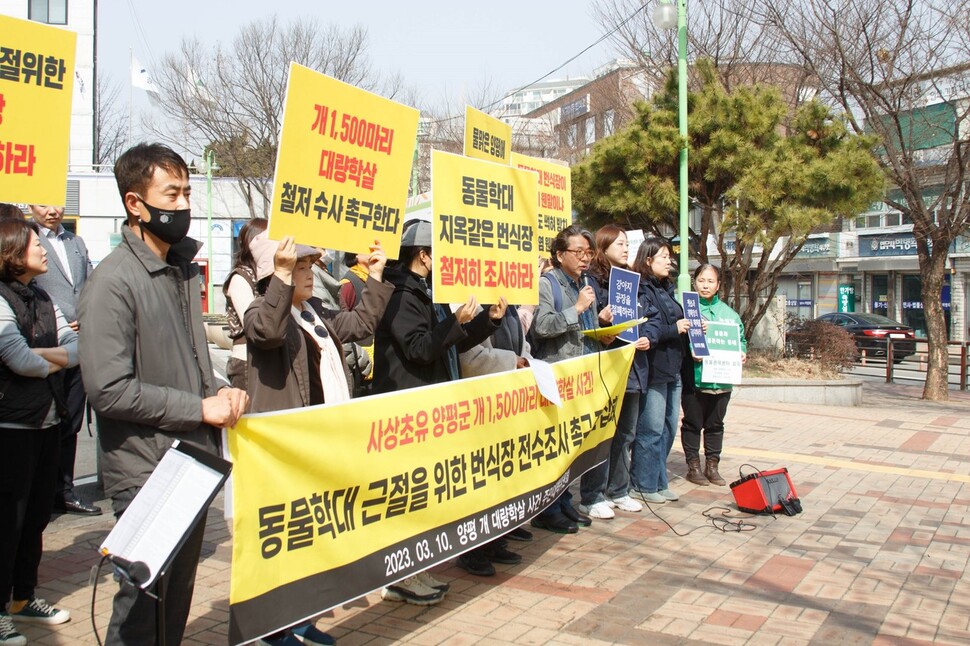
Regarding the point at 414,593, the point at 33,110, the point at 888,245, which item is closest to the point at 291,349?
the point at 414,593

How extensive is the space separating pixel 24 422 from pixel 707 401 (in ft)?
17.3

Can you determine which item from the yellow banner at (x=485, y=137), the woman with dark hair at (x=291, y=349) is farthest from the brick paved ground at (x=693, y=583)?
the yellow banner at (x=485, y=137)

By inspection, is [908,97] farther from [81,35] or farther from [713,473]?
[81,35]

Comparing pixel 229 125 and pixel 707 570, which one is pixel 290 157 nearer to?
pixel 707 570

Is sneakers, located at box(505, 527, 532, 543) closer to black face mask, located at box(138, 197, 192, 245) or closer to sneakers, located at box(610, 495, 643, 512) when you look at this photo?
sneakers, located at box(610, 495, 643, 512)

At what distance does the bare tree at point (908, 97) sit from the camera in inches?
558

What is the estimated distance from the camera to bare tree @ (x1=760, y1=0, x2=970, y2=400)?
14.2 meters

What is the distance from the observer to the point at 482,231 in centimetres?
459

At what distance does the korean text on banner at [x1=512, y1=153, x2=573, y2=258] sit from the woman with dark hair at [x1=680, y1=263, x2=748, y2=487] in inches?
52.0

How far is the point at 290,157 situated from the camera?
12.0 feet

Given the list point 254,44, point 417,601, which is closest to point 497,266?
point 417,601

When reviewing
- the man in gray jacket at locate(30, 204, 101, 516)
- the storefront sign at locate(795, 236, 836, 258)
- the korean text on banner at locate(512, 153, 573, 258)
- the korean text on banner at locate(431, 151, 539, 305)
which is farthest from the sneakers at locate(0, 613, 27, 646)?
the storefront sign at locate(795, 236, 836, 258)

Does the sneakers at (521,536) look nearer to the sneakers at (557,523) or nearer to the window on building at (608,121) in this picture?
the sneakers at (557,523)

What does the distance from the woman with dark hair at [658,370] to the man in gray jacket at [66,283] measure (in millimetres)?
3999
